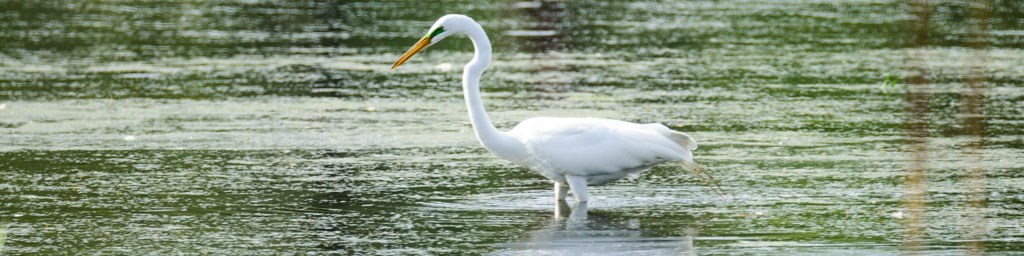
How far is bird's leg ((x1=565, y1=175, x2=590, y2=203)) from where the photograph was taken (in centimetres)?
827

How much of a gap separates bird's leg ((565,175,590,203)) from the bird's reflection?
0.31 meters

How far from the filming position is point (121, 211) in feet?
26.2

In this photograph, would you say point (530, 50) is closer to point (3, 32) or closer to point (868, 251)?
point (3, 32)

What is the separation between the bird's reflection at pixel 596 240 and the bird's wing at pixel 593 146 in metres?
0.32

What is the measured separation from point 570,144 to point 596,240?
105 centimetres

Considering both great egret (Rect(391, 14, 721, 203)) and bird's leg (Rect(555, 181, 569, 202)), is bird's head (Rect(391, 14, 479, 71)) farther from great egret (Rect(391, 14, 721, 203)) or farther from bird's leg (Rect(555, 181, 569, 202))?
bird's leg (Rect(555, 181, 569, 202))

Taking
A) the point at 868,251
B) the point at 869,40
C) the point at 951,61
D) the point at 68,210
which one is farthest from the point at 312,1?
the point at 868,251

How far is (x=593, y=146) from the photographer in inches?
325

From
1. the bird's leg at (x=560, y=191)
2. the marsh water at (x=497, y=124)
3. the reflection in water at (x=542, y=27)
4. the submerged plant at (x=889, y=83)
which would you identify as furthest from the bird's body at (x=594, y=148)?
the reflection in water at (x=542, y=27)

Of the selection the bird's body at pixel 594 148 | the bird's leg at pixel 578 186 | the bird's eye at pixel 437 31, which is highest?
the bird's eye at pixel 437 31

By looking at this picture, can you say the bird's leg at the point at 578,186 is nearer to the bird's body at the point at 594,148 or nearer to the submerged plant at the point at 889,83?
the bird's body at the point at 594,148

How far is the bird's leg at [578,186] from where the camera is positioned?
8273 mm

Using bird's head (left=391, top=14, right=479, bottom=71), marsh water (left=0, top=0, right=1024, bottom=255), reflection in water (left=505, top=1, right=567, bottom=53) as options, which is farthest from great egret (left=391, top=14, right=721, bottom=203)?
reflection in water (left=505, top=1, right=567, bottom=53)

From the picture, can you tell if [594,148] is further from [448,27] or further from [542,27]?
[542,27]
